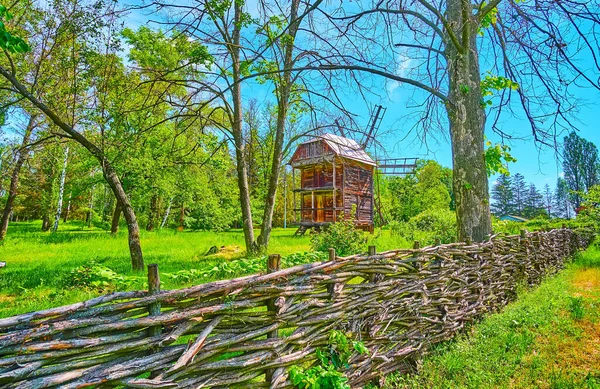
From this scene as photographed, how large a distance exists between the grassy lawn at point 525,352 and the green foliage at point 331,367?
77 cm

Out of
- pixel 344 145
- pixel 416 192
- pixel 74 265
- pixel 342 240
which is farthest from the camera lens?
pixel 416 192

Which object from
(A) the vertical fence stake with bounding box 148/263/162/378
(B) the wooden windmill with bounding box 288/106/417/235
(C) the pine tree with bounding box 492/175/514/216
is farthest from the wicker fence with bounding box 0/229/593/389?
(C) the pine tree with bounding box 492/175/514/216

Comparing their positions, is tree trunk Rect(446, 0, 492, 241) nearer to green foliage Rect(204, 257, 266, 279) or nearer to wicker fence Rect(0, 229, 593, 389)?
wicker fence Rect(0, 229, 593, 389)

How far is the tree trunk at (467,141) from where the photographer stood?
4895 mm

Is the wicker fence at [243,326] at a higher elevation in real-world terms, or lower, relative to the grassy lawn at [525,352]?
higher

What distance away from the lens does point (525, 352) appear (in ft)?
11.5

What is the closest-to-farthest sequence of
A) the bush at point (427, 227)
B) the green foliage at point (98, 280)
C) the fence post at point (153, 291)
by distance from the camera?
the fence post at point (153, 291), the green foliage at point (98, 280), the bush at point (427, 227)

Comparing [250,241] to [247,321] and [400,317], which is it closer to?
[400,317]

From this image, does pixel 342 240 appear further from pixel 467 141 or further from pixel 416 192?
pixel 416 192

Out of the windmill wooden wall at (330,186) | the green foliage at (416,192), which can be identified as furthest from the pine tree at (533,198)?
the windmill wooden wall at (330,186)

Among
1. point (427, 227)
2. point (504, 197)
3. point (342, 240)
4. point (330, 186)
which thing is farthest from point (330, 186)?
point (504, 197)

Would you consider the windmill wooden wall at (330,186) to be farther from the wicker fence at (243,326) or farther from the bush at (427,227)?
the wicker fence at (243,326)

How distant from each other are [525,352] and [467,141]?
2.91 metres

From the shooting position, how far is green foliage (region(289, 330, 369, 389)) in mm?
2328
